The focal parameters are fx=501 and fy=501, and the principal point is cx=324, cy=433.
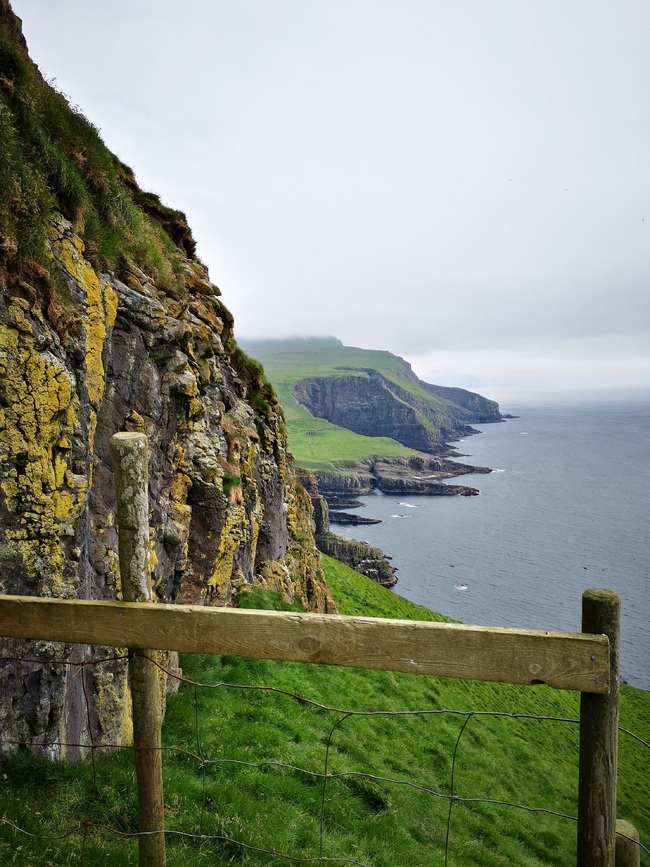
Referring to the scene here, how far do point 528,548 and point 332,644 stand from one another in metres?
103

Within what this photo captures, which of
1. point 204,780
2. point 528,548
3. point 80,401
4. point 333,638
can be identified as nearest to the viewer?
point 333,638

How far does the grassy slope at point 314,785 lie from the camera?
250 inches

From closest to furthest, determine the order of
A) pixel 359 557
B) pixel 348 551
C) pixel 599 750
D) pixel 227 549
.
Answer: pixel 599 750, pixel 227 549, pixel 348 551, pixel 359 557

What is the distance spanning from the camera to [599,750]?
3365mm

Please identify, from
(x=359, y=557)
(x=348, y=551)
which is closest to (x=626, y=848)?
(x=348, y=551)

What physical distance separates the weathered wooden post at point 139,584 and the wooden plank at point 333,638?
270 mm

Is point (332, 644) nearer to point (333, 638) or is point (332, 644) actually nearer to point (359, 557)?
point (333, 638)

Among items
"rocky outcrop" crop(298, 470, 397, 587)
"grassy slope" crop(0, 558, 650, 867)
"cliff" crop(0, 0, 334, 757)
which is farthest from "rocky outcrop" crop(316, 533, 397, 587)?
"cliff" crop(0, 0, 334, 757)

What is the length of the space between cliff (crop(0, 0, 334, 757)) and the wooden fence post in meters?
5.71

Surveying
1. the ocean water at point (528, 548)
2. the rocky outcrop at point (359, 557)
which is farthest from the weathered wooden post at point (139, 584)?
the rocky outcrop at point (359, 557)

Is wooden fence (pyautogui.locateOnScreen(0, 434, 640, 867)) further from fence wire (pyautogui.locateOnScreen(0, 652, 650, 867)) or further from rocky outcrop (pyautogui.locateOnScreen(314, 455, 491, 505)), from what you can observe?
rocky outcrop (pyautogui.locateOnScreen(314, 455, 491, 505))

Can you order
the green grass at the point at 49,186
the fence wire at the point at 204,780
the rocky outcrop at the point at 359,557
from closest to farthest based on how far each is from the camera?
the fence wire at the point at 204,780, the green grass at the point at 49,186, the rocky outcrop at the point at 359,557

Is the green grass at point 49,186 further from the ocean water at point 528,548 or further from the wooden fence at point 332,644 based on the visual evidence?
the ocean water at point 528,548

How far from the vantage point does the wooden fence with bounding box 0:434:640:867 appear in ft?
11.0
